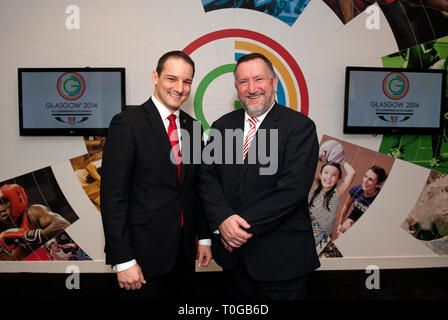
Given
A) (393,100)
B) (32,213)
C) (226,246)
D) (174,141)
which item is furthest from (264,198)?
(32,213)

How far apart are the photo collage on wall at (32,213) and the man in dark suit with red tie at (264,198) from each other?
2075 mm

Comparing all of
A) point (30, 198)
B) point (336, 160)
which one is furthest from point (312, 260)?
point (30, 198)

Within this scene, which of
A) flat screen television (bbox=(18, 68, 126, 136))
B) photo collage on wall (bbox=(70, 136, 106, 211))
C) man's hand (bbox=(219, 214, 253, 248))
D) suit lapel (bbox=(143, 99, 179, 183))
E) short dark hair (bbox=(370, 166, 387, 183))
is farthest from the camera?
short dark hair (bbox=(370, 166, 387, 183))

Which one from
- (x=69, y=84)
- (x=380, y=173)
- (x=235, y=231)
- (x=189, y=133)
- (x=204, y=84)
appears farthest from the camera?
(x=380, y=173)

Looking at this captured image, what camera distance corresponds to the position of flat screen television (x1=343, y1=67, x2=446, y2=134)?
2.74 m

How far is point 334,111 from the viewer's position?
9.32 ft

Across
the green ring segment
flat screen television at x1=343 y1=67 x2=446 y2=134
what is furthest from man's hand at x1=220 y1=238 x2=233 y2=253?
flat screen television at x1=343 y1=67 x2=446 y2=134

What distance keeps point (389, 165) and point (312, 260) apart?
2.05 m

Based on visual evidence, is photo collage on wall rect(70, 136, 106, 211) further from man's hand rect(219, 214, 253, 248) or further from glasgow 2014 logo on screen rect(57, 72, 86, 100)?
man's hand rect(219, 214, 253, 248)

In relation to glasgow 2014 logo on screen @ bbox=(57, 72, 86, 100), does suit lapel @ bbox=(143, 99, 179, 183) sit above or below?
below

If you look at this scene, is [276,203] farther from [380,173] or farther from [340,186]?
[380,173]

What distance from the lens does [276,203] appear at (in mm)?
1252

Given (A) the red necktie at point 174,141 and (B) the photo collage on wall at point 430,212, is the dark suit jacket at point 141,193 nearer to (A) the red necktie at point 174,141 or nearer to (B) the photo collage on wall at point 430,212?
(A) the red necktie at point 174,141

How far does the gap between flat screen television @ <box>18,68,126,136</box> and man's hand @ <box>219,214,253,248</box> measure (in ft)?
6.25
